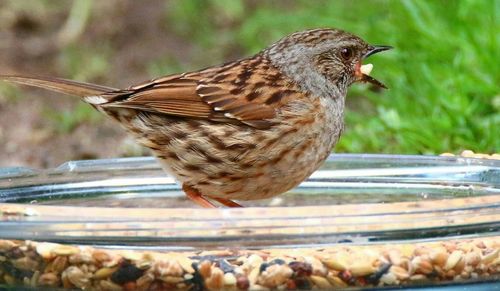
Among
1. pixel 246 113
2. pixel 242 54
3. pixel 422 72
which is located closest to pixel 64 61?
pixel 242 54

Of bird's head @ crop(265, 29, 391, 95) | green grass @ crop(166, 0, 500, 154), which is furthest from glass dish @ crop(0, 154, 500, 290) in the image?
green grass @ crop(166, 0, 500, 154)

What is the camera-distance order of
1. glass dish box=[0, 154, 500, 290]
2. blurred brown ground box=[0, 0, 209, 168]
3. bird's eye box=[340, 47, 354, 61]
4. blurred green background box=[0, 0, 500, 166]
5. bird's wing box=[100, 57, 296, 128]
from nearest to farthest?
glass dish box=[0, 154, 500, 290] → bird's wing box=[100, 57, 296, 128] → bird's eye box=[340, 47, 354, 61] → blurred green background box=[0, 0, 500, 166] → blurred brown ground box=[0, 0, 209, 168]

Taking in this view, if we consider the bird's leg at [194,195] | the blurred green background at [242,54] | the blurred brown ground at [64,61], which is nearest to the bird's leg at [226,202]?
the bird's leg at [194,195]

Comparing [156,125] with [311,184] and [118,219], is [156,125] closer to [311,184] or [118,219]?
[311,184]

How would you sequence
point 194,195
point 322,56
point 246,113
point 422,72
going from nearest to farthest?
point 246,113
point 194,195
point 322,56
point 422,72

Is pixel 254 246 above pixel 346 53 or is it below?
below

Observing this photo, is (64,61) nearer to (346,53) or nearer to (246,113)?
(346,53)

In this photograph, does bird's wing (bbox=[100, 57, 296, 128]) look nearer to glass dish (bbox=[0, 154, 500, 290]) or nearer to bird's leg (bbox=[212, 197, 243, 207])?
bird's leg (bbox=[212, 197, 243, 207])
